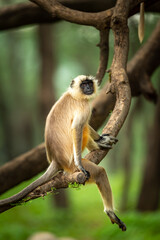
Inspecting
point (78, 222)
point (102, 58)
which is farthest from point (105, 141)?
point (78, 222)

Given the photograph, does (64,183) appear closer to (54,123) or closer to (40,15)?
(54,123)

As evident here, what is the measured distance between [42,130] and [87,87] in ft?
31.7

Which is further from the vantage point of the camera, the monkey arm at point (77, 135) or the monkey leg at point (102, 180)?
the monkey arm at point (77, 135)

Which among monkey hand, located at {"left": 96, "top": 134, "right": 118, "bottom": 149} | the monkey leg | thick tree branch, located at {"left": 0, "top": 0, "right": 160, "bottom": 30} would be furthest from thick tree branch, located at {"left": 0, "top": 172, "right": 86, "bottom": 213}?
thick tree branch, located at {"left": 0, "top": 0, "right": 160, "bottom": 30}

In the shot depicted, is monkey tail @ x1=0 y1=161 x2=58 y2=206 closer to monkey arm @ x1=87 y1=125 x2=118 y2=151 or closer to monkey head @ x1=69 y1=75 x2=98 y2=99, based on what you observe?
monkey arm @ x1=87 y1=125 x2=118 y2=151

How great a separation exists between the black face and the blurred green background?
1470 mm

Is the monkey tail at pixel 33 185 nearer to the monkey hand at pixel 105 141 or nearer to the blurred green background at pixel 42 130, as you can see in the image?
the blurred green background at pixel 42 130

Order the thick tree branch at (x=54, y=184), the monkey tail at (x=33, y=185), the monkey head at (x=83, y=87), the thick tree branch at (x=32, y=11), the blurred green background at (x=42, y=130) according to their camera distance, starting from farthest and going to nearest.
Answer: the blurred green background at (x=42, y=130)
the thick tree branch at (x=32, y=11)
the monkey head at (x=83, y=87)
the monkey tail at (x=33, y=185)
the thick tree branch at (x=54, y=184)

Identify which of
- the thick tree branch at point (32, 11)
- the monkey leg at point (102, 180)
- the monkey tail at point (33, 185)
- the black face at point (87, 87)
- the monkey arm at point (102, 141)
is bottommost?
the monkey leg at point (102, 180)

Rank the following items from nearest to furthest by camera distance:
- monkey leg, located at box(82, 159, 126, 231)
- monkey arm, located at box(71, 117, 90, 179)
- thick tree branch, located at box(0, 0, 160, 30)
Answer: monkey leg, located at box(82, 159, 126, 231) → monkey arm, located at box(71, 117, 90, 179) → thick tree branch, located at box(0, 0, 160, 30)

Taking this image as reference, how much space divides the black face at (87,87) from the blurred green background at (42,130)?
1.47 metres

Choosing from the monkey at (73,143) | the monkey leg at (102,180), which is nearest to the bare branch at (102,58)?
the monkey at (73,143)

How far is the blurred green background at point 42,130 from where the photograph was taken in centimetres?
880

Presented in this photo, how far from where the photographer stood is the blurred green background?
347 inches
